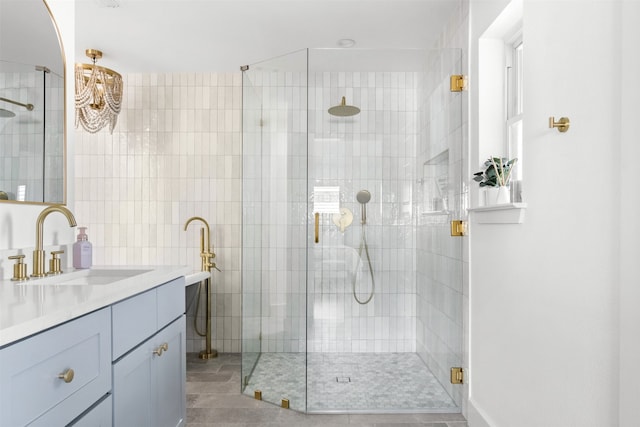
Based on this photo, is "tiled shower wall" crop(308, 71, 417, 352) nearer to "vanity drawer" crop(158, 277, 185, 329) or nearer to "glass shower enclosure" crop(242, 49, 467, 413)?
"glass shower enclosure" crop(242, 49, 467, 413)

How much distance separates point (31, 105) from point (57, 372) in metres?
1.23

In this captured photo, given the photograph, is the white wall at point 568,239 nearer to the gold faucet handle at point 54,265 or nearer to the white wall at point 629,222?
the white wall at point 629,222

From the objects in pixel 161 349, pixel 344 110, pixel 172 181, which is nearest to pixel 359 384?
pixel 161 349

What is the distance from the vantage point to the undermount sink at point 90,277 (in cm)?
162

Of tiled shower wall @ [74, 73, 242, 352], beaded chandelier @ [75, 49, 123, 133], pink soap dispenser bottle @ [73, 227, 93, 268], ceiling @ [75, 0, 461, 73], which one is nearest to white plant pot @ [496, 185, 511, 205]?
ceiling @ [75, 0, 461, 73]

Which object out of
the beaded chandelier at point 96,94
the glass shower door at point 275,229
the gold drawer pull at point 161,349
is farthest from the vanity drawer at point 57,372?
the beaded chandelier at point 96,94

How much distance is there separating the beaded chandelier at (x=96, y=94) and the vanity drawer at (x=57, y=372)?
2.26 meters

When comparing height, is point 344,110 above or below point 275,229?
above

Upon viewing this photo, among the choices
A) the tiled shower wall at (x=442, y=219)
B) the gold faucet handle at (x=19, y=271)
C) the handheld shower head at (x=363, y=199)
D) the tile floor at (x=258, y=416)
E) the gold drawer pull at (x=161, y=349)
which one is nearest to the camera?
the gold faucet handle at (x=19, y=271)

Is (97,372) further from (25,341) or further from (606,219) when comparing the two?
(606,219)

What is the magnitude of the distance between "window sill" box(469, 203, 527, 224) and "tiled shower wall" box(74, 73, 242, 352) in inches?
87.3

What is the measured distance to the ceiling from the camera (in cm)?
253

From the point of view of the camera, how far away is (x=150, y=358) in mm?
1637

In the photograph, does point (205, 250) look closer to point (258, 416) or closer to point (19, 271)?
point (258, 416)
